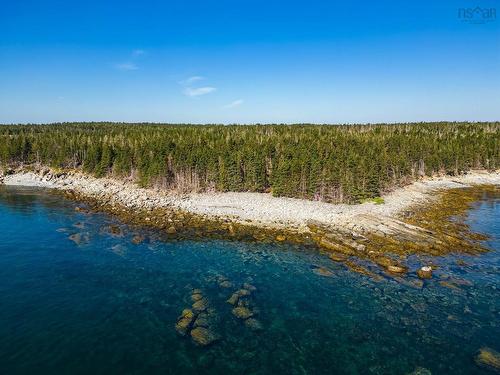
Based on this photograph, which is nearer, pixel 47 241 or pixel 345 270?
pixel 345 270

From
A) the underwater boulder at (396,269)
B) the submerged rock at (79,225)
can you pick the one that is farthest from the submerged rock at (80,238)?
the underwater boulder at (396,269)

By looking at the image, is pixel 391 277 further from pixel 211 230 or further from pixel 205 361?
pixel 211 230

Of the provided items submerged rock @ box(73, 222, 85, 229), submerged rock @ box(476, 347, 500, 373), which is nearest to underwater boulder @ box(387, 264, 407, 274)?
submerged rock @ box(476, 347, 500, 373)

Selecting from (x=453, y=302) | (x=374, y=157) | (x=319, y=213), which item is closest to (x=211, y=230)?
(x=319, y=213)

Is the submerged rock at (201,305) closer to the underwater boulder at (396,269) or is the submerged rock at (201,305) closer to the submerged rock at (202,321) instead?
the submerged rock at (202,321)

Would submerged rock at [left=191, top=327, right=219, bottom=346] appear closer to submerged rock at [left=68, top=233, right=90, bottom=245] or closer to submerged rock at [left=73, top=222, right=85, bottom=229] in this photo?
submerged rock at [left=68, top=233, right=90, bottom=245]

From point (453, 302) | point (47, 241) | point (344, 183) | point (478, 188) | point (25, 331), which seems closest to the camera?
point (25, 331)
